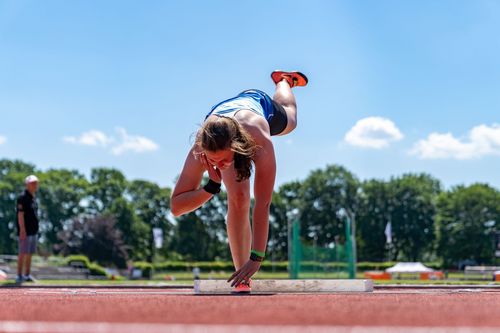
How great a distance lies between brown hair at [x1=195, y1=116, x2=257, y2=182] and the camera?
15.3 ft

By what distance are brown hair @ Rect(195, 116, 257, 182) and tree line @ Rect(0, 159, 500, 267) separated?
80730 millimetres

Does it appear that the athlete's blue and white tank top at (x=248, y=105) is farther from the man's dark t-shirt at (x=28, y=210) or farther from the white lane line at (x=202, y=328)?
the man's dark t-shirt at (x=28, y=210)

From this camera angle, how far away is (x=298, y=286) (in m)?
5.67

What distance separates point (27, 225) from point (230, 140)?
25.0 ft

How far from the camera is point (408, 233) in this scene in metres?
88.8

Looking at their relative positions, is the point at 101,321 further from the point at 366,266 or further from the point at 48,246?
the point at 48,246

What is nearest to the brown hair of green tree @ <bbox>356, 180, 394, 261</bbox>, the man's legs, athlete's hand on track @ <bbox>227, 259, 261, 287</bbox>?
the man's legs

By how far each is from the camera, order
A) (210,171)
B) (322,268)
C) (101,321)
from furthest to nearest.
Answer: (322,268)
(210,171)
(101,321)

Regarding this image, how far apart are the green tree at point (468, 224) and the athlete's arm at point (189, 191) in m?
80.8

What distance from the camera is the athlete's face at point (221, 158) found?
4.72m

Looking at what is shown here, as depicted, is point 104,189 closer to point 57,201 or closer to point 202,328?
point 57,201

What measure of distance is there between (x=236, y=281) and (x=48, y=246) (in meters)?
91.0

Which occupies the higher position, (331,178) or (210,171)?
(331,178)

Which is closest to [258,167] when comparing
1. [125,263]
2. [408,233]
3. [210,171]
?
[210,171]
